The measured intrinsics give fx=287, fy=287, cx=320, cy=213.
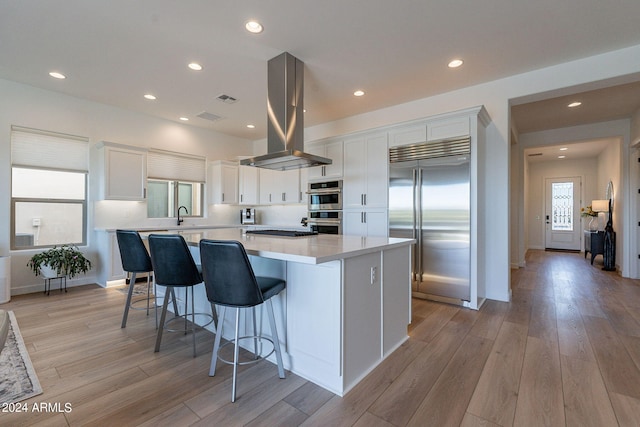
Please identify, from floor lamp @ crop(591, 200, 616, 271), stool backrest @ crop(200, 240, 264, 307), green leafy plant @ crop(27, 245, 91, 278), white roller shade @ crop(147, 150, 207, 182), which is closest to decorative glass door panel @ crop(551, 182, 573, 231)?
floor lamp @ crop(591, 200, 616, 271)

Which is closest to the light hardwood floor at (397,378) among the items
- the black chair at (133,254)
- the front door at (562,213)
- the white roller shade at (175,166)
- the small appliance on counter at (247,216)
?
the black chair at (133,254)

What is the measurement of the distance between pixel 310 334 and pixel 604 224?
24.5 ft

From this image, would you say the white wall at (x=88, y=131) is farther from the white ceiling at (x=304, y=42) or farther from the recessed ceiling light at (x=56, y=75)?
the recessed ceiling light at (x=56, y=75)

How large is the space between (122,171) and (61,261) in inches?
60.4

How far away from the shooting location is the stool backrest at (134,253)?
2680 mm

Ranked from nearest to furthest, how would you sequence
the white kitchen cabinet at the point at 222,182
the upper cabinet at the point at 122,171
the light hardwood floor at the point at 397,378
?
the light hardwood floor at the point at 397,378
the upper cabinet at the point at 122,171
the white kitchen cabinet at the point at 222,182

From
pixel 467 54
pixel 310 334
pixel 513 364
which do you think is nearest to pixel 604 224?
pixel 467 54

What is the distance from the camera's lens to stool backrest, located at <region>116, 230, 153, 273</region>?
2680 mm

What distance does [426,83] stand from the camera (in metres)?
3.78

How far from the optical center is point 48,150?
421 cm

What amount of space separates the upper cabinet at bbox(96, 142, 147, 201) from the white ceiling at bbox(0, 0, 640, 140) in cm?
87

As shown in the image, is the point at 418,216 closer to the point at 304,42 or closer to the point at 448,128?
the point at 448,128

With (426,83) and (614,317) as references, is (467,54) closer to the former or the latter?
(426,83)

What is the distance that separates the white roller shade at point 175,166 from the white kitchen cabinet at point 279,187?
1261 millimetres
